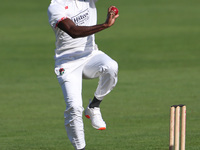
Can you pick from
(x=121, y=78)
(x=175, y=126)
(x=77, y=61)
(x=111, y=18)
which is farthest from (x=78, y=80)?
(x=121, y=78)

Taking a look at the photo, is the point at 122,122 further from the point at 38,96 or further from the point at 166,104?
the point at 38,96

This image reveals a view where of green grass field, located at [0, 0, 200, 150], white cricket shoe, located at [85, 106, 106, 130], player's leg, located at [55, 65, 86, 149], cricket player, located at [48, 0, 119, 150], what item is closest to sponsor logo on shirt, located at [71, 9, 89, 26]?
cricket player, located at [48, 0, 119, 150]

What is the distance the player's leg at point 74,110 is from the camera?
7.88 meters

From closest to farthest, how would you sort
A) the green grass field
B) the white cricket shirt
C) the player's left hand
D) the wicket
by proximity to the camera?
1. the wicket
2. the player's left hand
3. the white cricket shirt
4. the green grass field

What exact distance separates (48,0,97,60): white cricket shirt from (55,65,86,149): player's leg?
18.3 inches

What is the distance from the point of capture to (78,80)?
814 centimetres

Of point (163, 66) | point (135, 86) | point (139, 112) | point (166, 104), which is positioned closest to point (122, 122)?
point (139, 112)

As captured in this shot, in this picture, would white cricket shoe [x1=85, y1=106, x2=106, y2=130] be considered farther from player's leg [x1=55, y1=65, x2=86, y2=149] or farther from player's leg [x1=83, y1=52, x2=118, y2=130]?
player's leg [x1=55, y1=65, x2=86, y2=149]

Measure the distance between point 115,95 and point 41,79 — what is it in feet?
11.7

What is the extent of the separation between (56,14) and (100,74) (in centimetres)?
109

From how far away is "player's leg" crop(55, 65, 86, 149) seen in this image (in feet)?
25.8

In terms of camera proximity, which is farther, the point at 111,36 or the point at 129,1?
the point at 129,1

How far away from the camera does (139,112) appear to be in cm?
1289

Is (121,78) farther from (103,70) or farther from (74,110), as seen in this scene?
(74,110)
